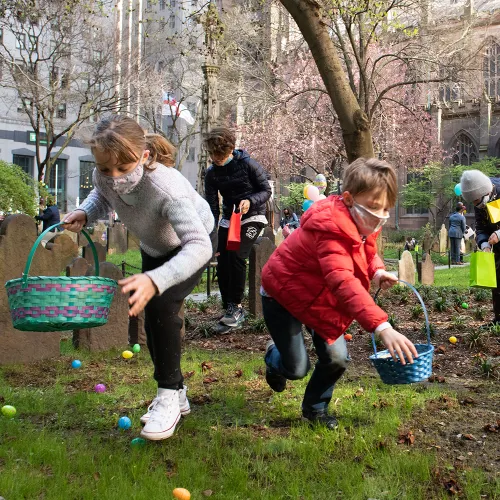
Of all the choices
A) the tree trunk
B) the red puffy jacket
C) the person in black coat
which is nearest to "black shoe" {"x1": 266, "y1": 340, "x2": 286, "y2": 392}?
the red puffy jacket

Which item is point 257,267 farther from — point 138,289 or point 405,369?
point 138,289

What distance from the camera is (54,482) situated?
109 inches

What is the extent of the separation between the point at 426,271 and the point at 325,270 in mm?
10820

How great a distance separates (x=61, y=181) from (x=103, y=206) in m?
40.0

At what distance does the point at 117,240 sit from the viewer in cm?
2092

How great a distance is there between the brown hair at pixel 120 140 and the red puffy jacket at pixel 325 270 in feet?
2.91

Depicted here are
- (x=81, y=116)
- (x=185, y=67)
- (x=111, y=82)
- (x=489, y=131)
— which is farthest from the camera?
(x=489, y=131)

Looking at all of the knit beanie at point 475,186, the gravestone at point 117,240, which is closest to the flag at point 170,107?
the gravestone at point 117,240

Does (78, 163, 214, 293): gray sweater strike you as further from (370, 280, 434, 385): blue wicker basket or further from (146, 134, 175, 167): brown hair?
(370, 280, 434, 385): blue wicker basket

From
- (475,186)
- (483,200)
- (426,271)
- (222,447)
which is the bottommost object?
(222,447)

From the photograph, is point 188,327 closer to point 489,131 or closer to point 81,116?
point 81,116

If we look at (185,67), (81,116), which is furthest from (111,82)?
(185,67)

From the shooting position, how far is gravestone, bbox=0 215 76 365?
5.19 m

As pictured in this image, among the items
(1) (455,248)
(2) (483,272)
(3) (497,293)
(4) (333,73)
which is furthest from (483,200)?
(1) (455,248)
